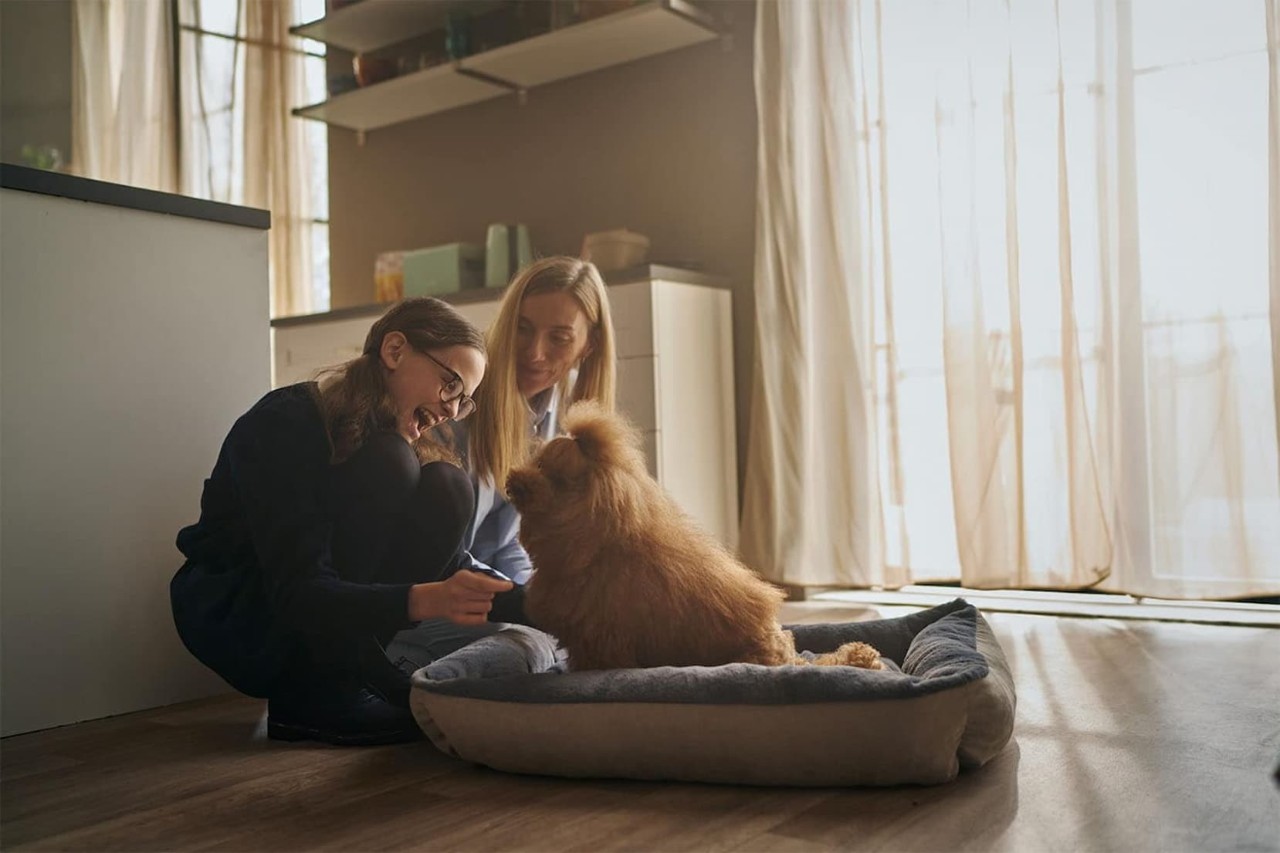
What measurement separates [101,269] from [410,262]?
6.67 ft

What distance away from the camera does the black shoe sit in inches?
64.7

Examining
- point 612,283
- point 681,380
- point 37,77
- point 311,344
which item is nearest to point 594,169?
point 612,283

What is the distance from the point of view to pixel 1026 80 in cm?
293

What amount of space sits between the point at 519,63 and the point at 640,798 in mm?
2952

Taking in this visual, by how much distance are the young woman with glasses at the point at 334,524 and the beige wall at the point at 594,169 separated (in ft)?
6.12

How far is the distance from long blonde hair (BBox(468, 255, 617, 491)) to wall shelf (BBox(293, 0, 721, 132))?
1595mm

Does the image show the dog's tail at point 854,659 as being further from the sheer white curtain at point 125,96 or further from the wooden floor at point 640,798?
the sheer white curtain at point 125,96

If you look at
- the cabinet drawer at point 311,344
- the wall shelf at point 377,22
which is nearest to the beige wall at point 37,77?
the wall shelf at point 377,22

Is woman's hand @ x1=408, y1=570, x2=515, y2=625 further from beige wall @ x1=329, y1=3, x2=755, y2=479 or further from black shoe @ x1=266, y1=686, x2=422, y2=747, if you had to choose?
beige wall @ x1=329, y1=3, x2=755, y2=479

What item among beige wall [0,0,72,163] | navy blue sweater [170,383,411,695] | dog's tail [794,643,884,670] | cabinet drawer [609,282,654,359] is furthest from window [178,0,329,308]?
dog's tail [794,643,884,670]

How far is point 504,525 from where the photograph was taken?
2084 mm

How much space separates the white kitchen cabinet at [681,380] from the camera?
10.2ft

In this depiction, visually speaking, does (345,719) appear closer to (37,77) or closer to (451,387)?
(451,387)

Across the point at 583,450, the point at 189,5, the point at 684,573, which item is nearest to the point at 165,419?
the point at 583,450
